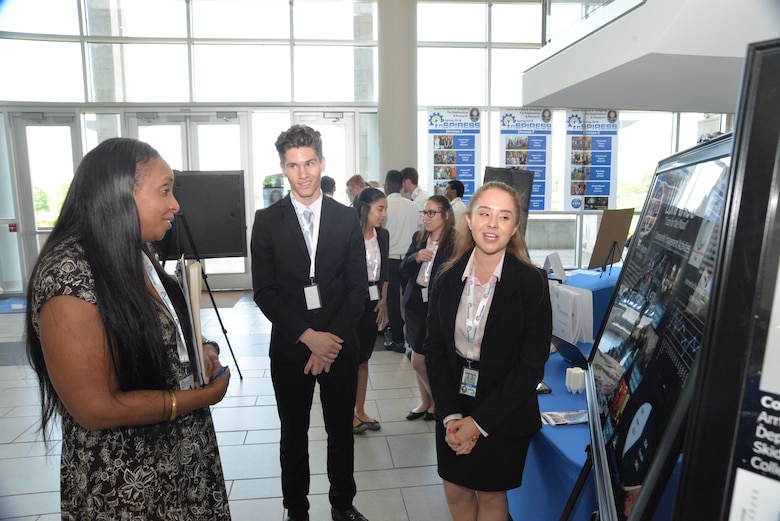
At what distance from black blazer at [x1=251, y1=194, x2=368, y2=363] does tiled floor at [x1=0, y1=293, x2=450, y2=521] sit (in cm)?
89

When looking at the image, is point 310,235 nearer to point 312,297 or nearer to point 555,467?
point 312,297

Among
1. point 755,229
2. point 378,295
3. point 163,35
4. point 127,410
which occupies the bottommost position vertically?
point 378,295

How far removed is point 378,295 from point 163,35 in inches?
255

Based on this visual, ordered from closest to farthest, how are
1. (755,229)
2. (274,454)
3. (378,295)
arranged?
(755,229), (274,454), (378,295)

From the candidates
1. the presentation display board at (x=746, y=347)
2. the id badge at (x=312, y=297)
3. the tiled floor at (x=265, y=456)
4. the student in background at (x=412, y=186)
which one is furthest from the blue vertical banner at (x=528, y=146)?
the presentation display board at (x=746, y=347)

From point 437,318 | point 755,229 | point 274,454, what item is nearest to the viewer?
point 755,229

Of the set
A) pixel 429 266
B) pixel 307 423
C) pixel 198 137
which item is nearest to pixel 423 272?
pixel 429 266

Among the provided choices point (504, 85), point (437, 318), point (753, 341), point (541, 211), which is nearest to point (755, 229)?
point (753, 341)

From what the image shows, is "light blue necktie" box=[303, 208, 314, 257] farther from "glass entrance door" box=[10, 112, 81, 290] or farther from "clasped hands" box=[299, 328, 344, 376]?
"glass entrance door" box=[10, 112, 81, 290]

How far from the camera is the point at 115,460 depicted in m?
1.19


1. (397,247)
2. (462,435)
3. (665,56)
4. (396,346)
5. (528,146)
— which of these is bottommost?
(396,346)

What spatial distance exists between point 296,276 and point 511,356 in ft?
3.07

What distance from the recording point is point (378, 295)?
341 cm

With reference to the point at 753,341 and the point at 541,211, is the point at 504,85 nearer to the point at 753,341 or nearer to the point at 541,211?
the point at 541,211
